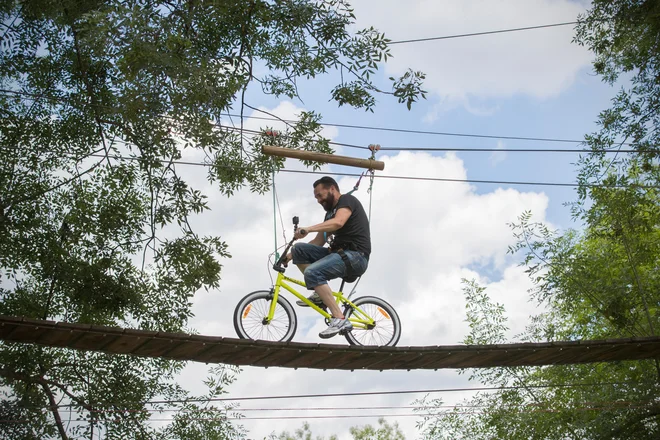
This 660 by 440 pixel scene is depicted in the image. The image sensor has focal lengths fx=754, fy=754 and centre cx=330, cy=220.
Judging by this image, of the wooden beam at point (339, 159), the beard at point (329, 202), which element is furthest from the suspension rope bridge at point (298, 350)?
the wooden beam at point (339, 159)

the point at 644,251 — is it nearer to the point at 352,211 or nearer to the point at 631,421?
the point at 631,421

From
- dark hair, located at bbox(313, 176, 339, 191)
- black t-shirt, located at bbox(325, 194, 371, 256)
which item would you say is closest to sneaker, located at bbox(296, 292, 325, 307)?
black t-shirt, located at bbox(325, 194, 371, 256)

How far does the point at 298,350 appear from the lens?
4.76m

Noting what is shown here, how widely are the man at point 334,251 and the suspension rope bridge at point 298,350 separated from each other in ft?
1.21

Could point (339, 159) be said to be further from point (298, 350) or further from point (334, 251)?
point (298, 350)

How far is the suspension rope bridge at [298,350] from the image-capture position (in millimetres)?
4559

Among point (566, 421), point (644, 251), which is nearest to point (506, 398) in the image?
point (566, 421)

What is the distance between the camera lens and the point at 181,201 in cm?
741

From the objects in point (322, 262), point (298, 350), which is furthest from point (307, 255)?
point (298, 350)

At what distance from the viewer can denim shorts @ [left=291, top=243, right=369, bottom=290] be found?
5.22 meters

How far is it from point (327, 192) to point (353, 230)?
33 centimetres

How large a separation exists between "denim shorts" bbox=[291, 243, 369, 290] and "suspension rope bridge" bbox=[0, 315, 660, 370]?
582mm

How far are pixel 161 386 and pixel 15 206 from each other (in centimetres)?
253

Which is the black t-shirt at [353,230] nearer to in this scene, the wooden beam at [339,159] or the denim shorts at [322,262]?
the denim shorts at [322,262]
